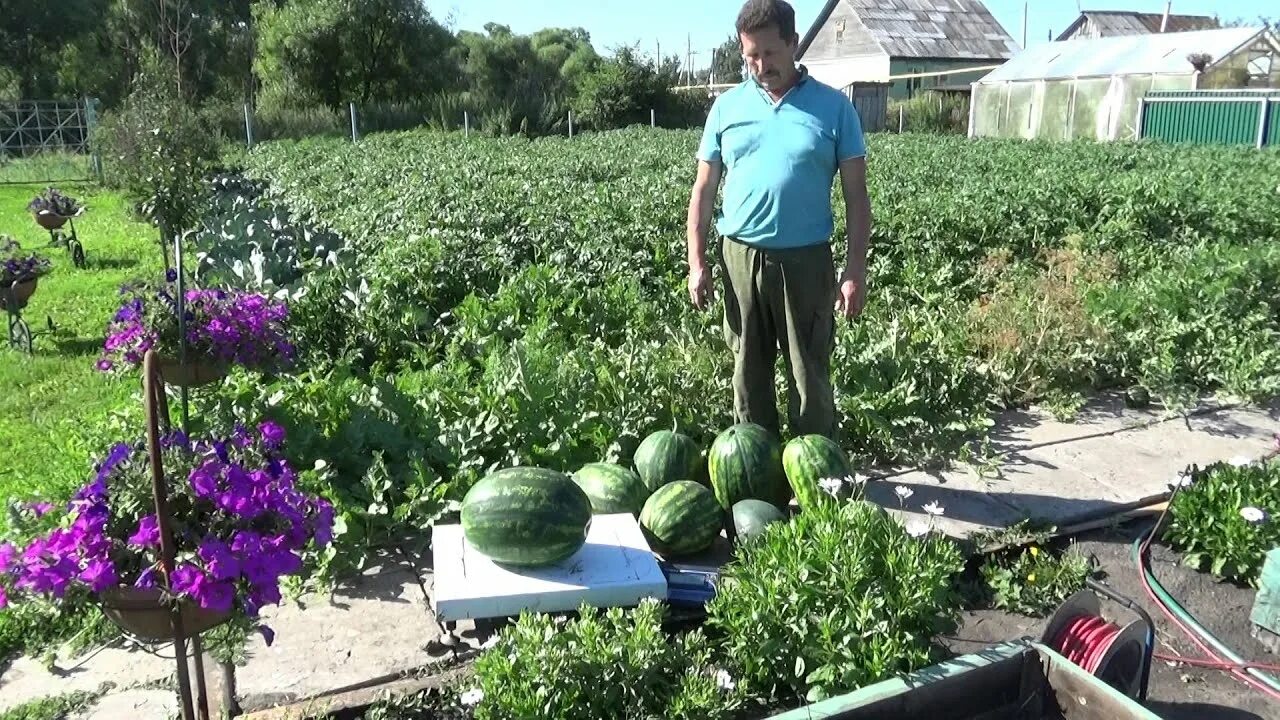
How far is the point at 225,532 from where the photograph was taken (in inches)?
102

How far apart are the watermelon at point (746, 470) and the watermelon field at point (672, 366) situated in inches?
0.9

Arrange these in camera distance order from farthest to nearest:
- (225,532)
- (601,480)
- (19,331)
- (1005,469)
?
1. (19,331)
2. (1005,469)
3. (601,480)
4. (225,532)

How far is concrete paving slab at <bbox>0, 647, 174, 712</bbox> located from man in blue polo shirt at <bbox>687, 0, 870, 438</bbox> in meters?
2.59

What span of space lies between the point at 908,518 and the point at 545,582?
1.72 meters

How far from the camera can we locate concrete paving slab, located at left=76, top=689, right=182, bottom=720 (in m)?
3.07

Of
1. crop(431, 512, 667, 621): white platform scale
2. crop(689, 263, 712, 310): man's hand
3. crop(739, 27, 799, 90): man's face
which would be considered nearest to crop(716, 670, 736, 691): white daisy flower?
crop(431, 512, 667, 621): white platform scale

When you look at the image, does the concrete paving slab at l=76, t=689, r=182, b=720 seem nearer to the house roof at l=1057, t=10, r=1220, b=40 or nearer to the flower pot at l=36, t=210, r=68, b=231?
the flower pot at l=36, t=210, r=68, b=231

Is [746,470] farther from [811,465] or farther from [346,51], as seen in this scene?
[346,51]

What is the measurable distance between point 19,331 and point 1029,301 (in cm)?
808

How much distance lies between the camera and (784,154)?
13.1 ft

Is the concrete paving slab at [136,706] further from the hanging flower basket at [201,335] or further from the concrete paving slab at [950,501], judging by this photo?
the concrete paving slab at [950,501]

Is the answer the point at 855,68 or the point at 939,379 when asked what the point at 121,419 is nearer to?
the point at 939,379

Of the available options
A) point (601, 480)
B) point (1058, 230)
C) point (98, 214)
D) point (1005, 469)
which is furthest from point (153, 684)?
point (98, 214)

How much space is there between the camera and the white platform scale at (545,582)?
340 centimetres
